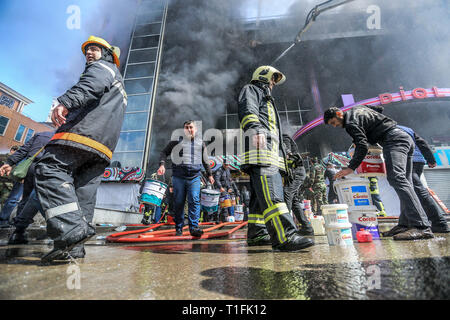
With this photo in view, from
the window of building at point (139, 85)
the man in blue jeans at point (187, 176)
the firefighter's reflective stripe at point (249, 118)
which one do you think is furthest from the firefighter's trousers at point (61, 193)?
the window of building at point (139, 85)

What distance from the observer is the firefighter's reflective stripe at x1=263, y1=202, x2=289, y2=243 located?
1577 millimetres

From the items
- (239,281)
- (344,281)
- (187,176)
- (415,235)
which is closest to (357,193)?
(415,235)

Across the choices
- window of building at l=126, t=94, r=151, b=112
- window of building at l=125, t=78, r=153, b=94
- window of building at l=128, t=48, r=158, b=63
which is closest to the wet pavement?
window of building at l=126, t=94, r=151, b=112

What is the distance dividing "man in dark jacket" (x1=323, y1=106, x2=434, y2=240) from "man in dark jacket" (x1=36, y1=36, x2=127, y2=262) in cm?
229

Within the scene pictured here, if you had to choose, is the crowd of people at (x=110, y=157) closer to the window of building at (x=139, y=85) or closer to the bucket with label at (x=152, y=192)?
the bucket with label at (x=152, y=192)

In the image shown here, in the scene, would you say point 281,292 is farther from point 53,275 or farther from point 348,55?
point 348,55

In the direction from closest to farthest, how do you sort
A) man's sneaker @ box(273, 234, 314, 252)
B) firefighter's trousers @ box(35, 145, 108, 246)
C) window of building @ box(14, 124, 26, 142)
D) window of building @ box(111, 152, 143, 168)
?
firefighter's trousers @ box(35, 145, 108, 246) → man's sneaker @ box(273, 234, 314, 252) → window of building @ box(111, 152, 143, 168) → window of building @ box(14, 124, 26, 142)

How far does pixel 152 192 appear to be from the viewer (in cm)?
439

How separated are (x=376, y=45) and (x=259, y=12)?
909 cm

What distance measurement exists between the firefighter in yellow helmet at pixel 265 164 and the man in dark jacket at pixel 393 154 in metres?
0.90

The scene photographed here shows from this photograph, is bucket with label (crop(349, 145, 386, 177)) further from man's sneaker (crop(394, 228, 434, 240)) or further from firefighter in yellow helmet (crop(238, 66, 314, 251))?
firefighter in yellow helmet (crop(238, 66, 314, 251))

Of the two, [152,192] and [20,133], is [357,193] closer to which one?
[152,192]

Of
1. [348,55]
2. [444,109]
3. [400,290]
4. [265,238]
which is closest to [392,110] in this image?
[444,109]

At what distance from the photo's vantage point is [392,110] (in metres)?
12.8
